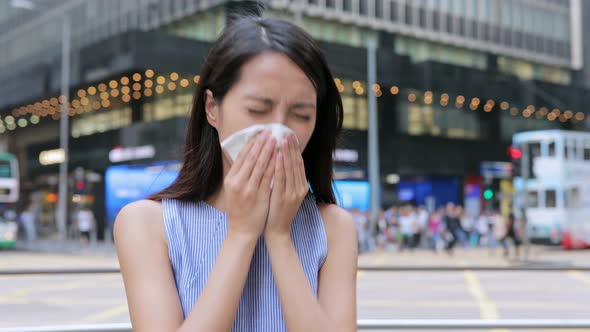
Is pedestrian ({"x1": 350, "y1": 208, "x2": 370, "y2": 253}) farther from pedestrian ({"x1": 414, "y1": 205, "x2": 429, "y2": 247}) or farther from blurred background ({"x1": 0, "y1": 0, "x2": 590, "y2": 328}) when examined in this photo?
pedestrian ({"x1": 414, "y1": 205, "x2": 429, "y2": 247})

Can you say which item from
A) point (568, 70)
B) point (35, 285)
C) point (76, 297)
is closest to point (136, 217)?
point (76, 297)

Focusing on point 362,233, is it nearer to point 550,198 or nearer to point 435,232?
point 435,232

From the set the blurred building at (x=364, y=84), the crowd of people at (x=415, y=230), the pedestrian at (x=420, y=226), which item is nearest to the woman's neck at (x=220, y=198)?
the crowd of people at (x=415, y=230)

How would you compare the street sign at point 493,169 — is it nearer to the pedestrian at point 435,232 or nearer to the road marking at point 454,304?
the pedestrian at point 435,232

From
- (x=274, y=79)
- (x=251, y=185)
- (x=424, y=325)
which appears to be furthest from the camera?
(x=424, y=325)

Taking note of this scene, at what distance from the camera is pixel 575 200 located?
2362 cm

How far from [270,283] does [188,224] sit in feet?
0.71

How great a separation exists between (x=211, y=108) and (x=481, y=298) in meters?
9.85

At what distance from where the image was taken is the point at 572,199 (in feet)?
77.6

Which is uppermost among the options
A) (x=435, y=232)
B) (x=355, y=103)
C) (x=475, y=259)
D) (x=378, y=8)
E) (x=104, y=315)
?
(x=378, y=8)

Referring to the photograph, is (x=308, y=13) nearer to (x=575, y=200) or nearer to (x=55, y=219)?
(x=575, y=200)

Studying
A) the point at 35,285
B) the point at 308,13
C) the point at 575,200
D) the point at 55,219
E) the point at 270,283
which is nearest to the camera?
the point at 270,283

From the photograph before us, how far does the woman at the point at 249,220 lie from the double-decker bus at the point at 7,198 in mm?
25762

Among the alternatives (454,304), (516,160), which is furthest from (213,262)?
(516,160)
